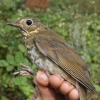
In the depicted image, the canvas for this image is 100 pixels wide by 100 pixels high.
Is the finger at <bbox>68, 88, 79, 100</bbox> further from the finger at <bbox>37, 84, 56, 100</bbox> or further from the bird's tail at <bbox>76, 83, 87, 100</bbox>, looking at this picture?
the finger at <bbox>37, 84, 56, 100</bbox>

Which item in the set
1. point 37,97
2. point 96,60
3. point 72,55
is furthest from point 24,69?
point 96,60

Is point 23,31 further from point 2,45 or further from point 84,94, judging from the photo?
point 84,94

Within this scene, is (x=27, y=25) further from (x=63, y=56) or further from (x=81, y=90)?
(x=81, y=90)

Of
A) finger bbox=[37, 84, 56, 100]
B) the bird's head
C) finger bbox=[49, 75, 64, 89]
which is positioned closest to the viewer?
finger bbox=[49, 75, 64, 89]

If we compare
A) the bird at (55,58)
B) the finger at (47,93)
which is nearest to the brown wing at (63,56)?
the bird at (55,58)

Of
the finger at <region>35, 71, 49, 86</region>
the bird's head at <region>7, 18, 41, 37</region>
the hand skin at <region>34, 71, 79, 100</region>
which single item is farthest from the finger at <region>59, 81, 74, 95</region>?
the bird's head at <region>7, 18, 41, 37</region>

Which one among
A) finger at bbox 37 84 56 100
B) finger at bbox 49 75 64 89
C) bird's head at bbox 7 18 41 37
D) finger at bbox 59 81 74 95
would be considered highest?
bird's head at bbox 7 18 41 37
